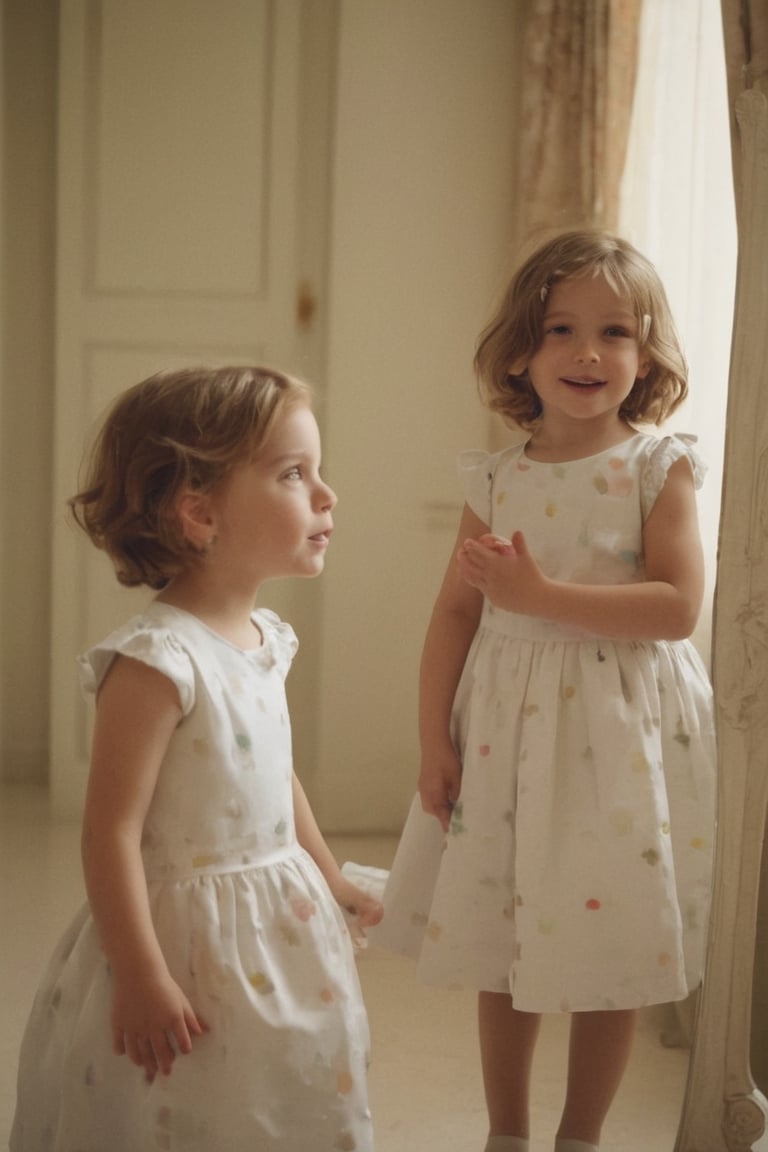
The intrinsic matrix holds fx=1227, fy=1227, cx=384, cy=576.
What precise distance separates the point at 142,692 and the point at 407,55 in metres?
2.38

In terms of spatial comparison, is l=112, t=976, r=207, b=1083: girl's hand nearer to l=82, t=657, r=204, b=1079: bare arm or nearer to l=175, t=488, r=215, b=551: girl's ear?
l=82, t=657, r=204, b=1079: bare arm

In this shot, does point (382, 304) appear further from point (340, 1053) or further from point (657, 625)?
point (340, 1053)

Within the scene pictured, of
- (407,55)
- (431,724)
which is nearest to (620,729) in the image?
(431,724)

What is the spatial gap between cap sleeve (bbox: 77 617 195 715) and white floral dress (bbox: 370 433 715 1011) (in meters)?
0.42

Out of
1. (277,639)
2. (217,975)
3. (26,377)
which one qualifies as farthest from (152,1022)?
(26,377)

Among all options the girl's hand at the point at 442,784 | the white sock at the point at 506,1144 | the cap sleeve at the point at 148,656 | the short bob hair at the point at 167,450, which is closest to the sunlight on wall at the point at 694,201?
the girl's hand at the point at 442,784

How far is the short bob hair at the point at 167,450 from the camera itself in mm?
1158

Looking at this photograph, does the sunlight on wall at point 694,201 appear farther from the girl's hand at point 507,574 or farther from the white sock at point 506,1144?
the white sock at point 506,1144

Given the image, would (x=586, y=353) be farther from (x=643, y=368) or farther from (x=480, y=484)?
(x=480, y=484)

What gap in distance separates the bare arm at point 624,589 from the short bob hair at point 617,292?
0.52 ft

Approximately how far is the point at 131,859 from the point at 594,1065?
0.65 m

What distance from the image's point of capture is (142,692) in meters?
1.07

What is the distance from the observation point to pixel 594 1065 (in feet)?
4.56

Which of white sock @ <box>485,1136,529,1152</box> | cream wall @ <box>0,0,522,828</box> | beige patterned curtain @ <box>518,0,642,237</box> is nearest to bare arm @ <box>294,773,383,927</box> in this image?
white sock @ <box>485,1136,529,1152</box>
